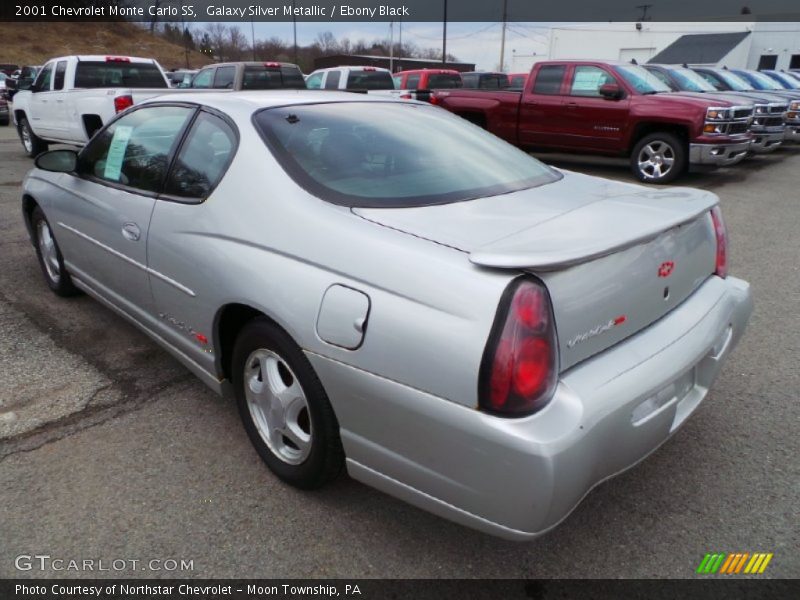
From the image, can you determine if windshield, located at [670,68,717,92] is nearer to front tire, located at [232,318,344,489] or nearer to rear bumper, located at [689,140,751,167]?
rear bumper, located at [689,140,751,167]

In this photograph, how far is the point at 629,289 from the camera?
194cm

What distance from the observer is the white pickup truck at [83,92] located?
904 centimetres

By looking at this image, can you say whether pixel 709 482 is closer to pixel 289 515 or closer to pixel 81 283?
pixel 289 515

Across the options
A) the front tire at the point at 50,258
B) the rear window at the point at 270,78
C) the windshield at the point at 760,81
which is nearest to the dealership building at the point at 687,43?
the windshield at the point at 760,81

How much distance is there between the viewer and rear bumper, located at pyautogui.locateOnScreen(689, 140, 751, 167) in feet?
28.8

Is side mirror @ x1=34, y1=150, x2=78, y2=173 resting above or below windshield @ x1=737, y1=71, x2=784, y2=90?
below

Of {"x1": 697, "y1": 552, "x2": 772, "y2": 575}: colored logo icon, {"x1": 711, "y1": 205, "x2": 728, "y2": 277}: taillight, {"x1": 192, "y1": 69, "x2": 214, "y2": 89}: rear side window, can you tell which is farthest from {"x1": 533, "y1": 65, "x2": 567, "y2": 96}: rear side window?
→ {"x1": 697, "y1": 552, "x2": 772, "y2": 575}: colored logo icon

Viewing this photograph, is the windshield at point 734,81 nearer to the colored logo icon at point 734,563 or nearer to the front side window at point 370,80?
the front side window at point 370,80

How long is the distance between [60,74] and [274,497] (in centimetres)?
1064

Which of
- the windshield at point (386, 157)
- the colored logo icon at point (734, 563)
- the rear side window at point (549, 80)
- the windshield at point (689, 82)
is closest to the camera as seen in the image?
the colored logo icon at point (734, 563)

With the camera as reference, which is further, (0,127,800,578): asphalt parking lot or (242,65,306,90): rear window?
(242,65,306,90): rear window

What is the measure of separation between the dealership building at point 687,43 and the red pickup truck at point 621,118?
3435 cm

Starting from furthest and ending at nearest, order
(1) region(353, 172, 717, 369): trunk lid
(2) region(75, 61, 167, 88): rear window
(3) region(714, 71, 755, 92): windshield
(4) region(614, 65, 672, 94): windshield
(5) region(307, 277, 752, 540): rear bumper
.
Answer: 1. (3) region(714, 71, 755, 92): windshield
2. (2) region(75, 61, 167, 88): rear window
3. (4) region(614, 65, 672, 94): windshield
4. (1) region(353, 172, 717, 369): trunk lid
5. (5) region(307, 277, 752, 540): rear bumper
